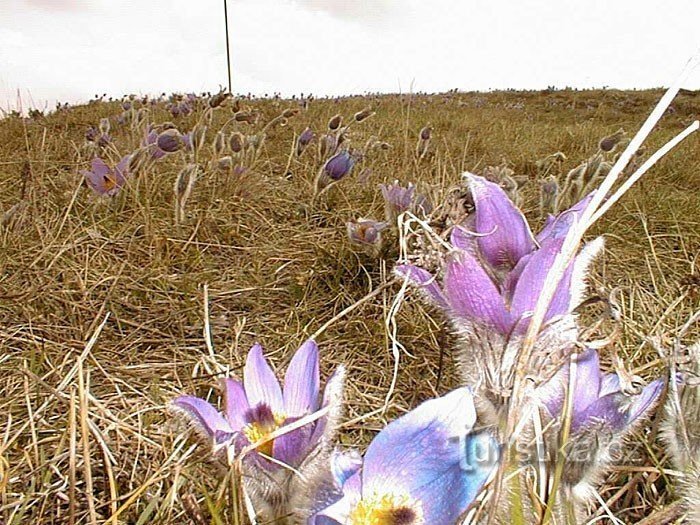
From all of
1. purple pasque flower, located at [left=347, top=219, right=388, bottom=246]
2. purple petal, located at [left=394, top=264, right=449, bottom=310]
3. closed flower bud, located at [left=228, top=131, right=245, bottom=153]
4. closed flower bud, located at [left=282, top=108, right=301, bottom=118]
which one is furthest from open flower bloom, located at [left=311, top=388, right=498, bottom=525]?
closed flower bud, located at [left=282, top=108, right=301, bottom=118]

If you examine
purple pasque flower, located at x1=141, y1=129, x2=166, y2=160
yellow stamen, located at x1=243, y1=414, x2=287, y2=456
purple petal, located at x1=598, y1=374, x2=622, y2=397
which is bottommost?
yellow stamen, located at x1=243, y1=414, x2=287, y2=456

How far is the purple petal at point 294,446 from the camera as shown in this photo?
524 mm

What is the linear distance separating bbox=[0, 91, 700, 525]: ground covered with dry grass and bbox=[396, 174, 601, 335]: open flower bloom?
0.05 m

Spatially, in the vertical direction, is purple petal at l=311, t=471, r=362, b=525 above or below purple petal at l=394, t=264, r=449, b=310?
below

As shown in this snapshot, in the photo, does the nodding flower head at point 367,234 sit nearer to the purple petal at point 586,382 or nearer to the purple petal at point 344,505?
the purple petal at point 586,382

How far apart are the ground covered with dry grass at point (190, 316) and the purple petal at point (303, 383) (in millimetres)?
130

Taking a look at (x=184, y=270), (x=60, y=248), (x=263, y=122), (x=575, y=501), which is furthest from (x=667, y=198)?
(x=263, y=122)

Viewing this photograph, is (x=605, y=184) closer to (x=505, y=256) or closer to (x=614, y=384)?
(x=505, y=256)

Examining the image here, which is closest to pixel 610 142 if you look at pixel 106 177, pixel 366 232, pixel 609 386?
pixel 366 232

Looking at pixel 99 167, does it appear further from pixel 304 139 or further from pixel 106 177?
pixel 304 139

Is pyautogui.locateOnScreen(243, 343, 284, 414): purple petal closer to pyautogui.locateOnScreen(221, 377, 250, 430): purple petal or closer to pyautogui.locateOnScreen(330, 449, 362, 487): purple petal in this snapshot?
pyautogui.locateOnScreen(221, 377, 250, 430): purple petal

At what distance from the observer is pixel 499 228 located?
21.2 inches

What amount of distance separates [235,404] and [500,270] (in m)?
0.23

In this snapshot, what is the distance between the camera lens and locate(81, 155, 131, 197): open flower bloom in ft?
6.13
